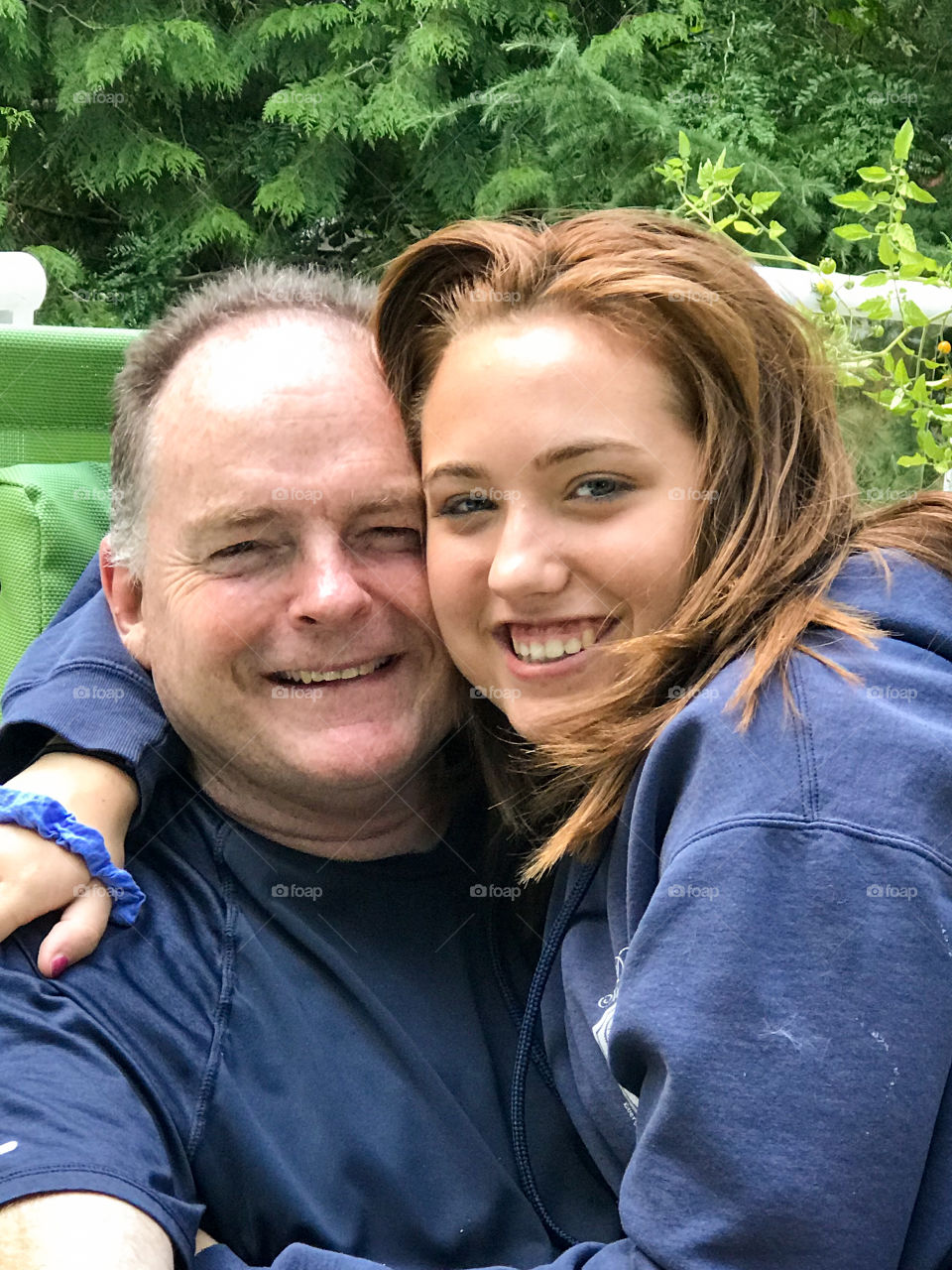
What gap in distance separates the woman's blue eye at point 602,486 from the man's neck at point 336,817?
48 centimetres

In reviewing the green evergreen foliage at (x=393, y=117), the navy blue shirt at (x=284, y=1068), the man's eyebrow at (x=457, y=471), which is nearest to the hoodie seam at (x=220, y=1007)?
the navy blue shirt at (x=284, y=1068)

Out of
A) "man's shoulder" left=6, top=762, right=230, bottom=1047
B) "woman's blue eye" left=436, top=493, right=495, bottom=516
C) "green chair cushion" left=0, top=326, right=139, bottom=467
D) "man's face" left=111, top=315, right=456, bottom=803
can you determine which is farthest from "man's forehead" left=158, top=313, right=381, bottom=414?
"green chair cushion" left=0, top=326, right=139, bottom=467

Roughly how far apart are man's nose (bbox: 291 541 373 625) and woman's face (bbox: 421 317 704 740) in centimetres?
18

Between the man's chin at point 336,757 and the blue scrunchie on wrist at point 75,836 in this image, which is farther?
the man's chin at point 336,757

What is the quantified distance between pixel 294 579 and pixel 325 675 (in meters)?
0.12

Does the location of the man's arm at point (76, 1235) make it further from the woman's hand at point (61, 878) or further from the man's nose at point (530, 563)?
the man's nose at point (530, 563)

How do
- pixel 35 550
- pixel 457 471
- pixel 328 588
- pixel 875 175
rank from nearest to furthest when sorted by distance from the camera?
pixel 457 471 → pixel 328 588 → pixel 35 550 → pixel 875 175

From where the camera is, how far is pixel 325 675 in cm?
171

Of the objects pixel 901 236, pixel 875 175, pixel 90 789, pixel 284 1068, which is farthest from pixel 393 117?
pixel 284 1068

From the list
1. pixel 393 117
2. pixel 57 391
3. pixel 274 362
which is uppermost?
pixel 274 362

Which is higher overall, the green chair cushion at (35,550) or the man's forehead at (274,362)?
the man's forehead at (274,362)

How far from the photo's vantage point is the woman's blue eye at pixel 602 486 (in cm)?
143

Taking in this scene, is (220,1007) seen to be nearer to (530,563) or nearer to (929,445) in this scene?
(530,563)

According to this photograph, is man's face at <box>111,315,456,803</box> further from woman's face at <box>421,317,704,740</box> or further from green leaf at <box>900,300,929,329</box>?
green leaf at <box>900,300,929,329</box>
